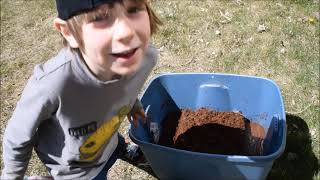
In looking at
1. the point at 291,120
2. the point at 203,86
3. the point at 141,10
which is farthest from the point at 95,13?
the point at 291,120

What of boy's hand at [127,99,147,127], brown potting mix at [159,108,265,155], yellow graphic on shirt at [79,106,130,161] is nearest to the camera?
yellow graphic on shirt at [79,106,130,161]

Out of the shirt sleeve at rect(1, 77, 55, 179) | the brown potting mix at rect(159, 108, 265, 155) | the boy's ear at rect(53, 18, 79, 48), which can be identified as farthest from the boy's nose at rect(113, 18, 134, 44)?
the brown potting mix at rect(159, 108, 265, 155)

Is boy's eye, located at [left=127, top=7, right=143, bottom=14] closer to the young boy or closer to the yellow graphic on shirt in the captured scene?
the young boy

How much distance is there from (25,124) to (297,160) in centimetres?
136

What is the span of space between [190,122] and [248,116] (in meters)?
0.30

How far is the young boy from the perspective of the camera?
3.95 ft

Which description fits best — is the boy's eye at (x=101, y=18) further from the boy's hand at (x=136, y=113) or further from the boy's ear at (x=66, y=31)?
the boy's hand at (x=136, y=113)

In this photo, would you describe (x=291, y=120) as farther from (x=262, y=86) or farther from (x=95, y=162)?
(x=95, y=162)

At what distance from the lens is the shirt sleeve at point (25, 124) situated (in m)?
→ 1.30

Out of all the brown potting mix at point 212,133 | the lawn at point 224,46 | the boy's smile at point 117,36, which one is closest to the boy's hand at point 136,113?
the brown potting mix at point 212,133

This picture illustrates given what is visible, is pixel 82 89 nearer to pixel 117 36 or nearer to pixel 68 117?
pixel 68 117

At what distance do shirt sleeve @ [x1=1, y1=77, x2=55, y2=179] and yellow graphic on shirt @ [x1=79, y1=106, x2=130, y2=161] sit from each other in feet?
0.70

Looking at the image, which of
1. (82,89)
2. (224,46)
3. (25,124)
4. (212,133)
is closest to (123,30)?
(82,89)

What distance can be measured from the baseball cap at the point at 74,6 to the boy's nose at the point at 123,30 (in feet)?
0.19
